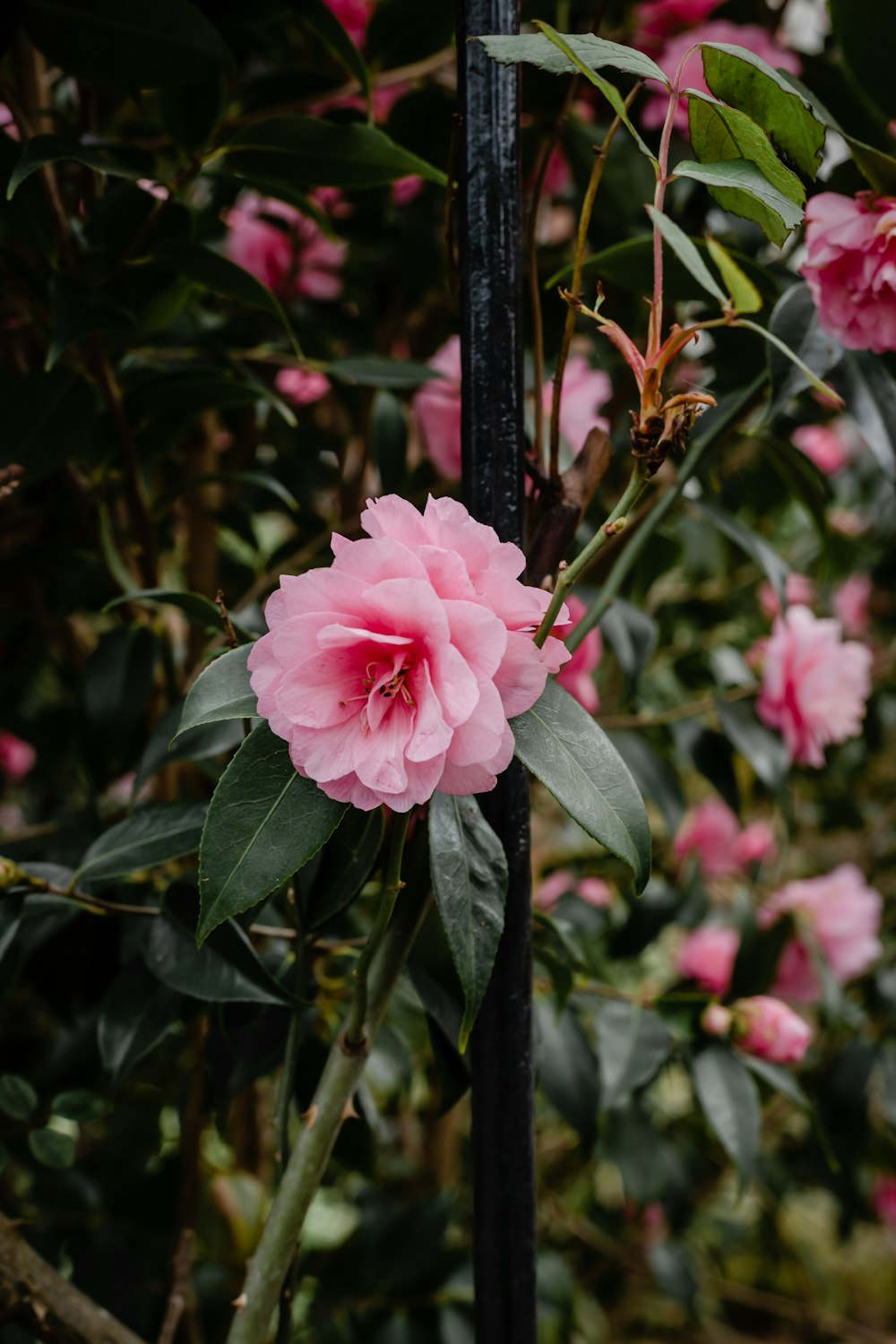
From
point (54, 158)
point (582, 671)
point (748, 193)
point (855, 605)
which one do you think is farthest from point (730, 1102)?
point (855, 605)

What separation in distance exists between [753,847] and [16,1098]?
0.92 m

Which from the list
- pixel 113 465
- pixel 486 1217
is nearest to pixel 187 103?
pixel 113 465

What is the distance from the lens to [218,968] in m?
0.43

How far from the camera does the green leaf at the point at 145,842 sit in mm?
464

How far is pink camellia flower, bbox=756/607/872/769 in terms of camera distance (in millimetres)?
782

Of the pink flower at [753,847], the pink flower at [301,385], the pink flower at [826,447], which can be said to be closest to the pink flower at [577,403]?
the pink flower at [301,385]

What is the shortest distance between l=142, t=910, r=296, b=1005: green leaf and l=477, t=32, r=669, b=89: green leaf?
34 cm

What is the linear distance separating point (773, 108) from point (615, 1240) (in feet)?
3.98

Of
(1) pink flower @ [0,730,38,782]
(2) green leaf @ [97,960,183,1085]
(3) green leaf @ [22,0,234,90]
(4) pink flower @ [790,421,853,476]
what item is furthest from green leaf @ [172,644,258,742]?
(4) pink flower @ [790,421,853,476]

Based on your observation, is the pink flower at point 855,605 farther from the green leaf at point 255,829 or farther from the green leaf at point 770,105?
the green leaf at point 255,829

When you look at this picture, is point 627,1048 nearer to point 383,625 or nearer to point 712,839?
point 383,625

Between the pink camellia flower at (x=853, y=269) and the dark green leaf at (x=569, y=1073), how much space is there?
15.8 inches

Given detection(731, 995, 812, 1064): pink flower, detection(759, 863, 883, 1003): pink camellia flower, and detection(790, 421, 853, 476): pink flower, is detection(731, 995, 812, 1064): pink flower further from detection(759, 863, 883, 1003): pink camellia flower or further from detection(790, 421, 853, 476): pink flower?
detection(790, 421, 853, 476): pink flower

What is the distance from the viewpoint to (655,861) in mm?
890
